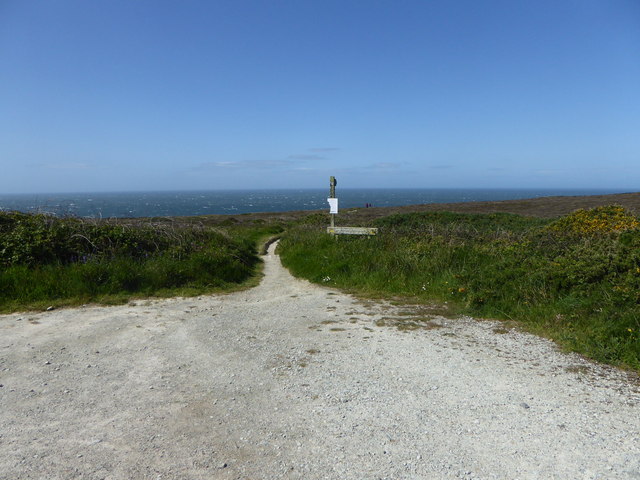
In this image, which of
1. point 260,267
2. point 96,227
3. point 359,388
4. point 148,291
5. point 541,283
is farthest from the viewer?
point 260,267

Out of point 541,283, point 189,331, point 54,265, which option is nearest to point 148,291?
point 54,265

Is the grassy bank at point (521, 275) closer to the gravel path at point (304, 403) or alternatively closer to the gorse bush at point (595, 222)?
the gorse bush at point (595, 222)

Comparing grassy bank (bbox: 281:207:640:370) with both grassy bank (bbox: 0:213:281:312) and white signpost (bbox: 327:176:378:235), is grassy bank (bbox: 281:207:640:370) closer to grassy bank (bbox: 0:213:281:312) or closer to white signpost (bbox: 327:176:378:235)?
white signpost (bbox: 327:176:378:235)

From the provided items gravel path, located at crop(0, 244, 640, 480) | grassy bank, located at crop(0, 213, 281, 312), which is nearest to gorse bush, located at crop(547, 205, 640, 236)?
gravel path, located at crop(0, 244, 640, 480)

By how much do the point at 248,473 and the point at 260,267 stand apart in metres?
11.5

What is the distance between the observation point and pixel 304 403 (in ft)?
15.5

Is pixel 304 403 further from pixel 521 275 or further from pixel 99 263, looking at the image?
Result: pixel 99 263

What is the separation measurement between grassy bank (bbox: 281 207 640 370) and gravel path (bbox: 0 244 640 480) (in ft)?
2.48

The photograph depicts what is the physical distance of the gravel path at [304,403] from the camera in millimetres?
3602

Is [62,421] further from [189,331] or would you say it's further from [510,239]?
[510,239]

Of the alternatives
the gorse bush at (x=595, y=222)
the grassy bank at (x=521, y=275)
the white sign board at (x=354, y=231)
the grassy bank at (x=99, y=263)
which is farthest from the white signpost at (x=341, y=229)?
the gorse bush at (x=595, y=222)

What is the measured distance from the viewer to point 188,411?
450 centimetres

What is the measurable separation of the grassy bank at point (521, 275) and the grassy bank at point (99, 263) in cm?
310

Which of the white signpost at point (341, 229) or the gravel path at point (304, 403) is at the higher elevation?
the white signpost at point (341, 229)
